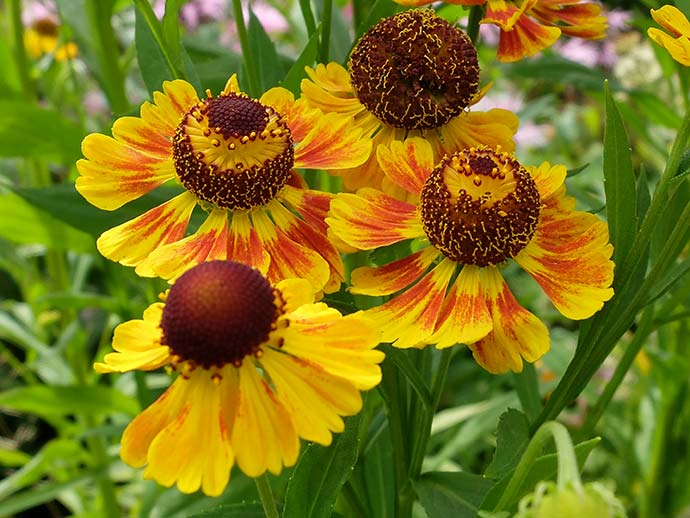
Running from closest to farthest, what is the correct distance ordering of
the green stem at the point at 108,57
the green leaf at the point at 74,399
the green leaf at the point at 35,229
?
the green stem at the point at 108,57
the green leaf at the point at 35,229
the green leaf at the point at 74,399

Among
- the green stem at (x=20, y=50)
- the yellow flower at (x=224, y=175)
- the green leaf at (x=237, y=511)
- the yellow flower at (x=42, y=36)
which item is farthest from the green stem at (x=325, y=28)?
the yellow flower at (x=42, y=36)

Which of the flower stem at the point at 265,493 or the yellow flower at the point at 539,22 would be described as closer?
the flower stem at the point at 265,493

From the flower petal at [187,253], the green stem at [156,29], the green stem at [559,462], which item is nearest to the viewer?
the green stem at [559,462]

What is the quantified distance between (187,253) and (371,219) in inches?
6.0

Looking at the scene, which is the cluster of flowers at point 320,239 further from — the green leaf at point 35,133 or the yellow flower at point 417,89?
the green leaf at point 35,133

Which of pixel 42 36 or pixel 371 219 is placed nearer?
pixel 371 219

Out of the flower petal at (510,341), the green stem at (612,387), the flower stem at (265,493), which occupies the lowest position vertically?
the green stem at (612,387)

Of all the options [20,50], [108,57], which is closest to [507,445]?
[108,57]

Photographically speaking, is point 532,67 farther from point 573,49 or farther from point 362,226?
point 573,49

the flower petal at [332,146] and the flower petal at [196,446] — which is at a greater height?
the flower petal at [332,146]

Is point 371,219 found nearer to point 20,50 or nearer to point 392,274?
point 392,274

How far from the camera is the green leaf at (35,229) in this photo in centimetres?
130

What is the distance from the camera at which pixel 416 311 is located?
0.68 metres

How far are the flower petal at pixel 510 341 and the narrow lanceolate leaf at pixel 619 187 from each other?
99mm
